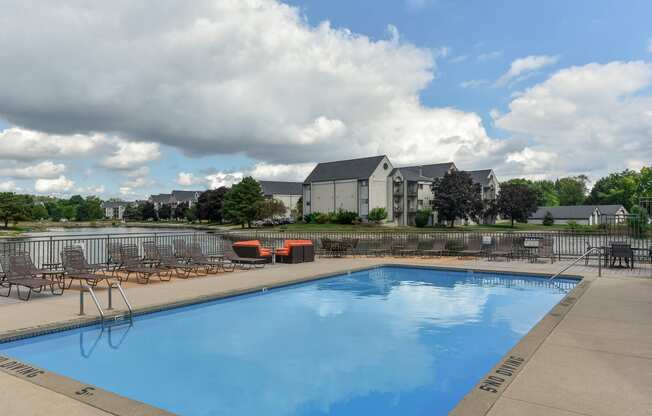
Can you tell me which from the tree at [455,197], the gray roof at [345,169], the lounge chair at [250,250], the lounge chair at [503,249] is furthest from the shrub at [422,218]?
the lounge chair at [250,250]

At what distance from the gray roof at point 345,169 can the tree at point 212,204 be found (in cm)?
2510

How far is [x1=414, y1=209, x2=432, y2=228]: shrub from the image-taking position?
66.4 meters

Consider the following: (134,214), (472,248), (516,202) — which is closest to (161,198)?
(134,214)

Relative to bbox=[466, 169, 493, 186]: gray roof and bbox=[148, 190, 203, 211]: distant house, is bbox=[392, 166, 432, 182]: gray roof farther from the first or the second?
bbox=[148, 190, 203, 211]: distant house

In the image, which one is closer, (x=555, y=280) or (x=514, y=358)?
(x=514, y=358)

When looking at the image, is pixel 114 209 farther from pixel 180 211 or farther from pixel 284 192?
pixel 284 192

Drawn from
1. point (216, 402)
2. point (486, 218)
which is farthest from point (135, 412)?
point (486, 218)

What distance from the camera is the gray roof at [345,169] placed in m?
68.6

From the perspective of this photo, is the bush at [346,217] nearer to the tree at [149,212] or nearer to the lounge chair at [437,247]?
the lounge chair at [437,247]

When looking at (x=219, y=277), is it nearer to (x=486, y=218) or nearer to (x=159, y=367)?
(x=159, y=367)

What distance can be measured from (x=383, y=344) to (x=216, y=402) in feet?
11.4

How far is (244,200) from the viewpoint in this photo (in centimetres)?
7675

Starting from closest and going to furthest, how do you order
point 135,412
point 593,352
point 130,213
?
point 135,412
point 593,352
point 130,213

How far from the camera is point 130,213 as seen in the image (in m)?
150
